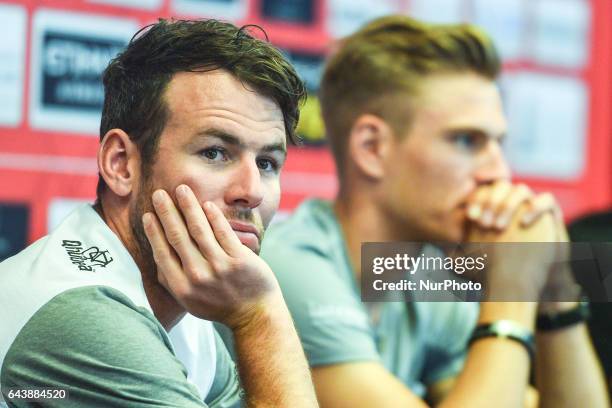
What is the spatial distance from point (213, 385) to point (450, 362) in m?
0.63

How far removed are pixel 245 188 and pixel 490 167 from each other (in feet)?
2.20

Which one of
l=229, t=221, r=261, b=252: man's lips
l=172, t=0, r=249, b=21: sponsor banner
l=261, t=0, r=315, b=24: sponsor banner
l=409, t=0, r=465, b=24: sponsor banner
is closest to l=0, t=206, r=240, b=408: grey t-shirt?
l=229, t=221, r=261, b=252: man's lips

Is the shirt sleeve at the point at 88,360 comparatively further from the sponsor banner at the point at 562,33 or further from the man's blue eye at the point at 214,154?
Result: the sponsor banner at the point at 562,33

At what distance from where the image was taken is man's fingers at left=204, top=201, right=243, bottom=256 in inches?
36.9

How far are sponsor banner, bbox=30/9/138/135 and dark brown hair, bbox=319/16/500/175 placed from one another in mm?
377

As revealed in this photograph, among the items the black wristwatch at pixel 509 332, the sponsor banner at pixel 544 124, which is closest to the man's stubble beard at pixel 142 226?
the black wristwatch at pixel 509 332

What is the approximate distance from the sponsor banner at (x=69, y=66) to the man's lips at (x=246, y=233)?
603 millimetres

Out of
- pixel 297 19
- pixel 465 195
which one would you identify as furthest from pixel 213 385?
pixel 297 19

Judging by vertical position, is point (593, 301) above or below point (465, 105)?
below

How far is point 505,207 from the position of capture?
1425 mm

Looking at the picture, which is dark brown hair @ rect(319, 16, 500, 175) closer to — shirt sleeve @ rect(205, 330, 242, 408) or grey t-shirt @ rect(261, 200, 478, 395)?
grey t-shirt @ rect(261, 200, 478, 395)

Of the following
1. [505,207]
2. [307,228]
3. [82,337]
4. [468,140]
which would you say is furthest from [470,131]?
[82,337]

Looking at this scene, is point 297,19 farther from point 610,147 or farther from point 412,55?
point 610,147

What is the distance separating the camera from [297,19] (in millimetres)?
1772
